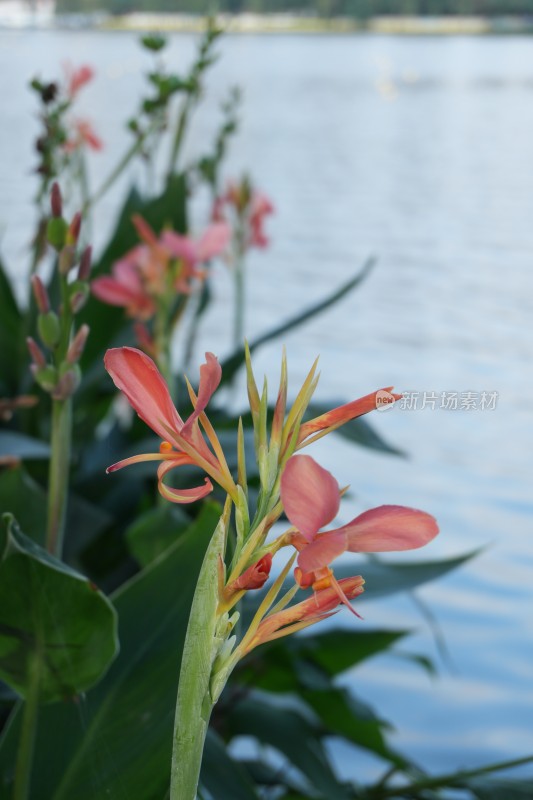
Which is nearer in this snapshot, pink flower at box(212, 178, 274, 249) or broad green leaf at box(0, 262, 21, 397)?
broad green leaf at box(0, 262, 21, 397)

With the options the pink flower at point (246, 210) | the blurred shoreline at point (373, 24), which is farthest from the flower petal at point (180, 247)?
the blurred shoreline at point (373, 24)

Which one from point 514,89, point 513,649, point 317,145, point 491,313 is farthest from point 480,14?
point 513,649

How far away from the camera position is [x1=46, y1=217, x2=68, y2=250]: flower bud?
474 mm

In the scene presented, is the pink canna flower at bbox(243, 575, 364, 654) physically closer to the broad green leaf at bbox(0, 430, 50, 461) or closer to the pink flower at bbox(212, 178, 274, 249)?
the broad green leaf at bbox(0, 430, 50, 461)

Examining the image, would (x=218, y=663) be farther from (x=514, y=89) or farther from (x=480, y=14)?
(x=480, y=14)

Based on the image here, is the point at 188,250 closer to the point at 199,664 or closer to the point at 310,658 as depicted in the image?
the point at 310,658

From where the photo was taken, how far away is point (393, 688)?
4.39 feet

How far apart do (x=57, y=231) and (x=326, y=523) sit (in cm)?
27

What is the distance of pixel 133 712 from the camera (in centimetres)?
51

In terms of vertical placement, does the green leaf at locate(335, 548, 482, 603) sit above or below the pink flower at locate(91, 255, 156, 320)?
below

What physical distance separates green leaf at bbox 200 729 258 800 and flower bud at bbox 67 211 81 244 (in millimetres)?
300

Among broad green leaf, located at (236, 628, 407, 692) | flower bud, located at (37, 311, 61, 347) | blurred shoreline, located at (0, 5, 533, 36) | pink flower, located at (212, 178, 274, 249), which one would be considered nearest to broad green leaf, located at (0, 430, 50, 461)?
broad green leaf, located at (236, 628, 407, 692)

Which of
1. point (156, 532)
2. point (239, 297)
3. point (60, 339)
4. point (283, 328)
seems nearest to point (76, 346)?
point (60, 339)

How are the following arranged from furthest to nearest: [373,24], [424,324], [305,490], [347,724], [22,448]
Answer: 1. [373,24]
2. [424,324]
3. [347,724]
4. [22,448]
5. [305,490]
